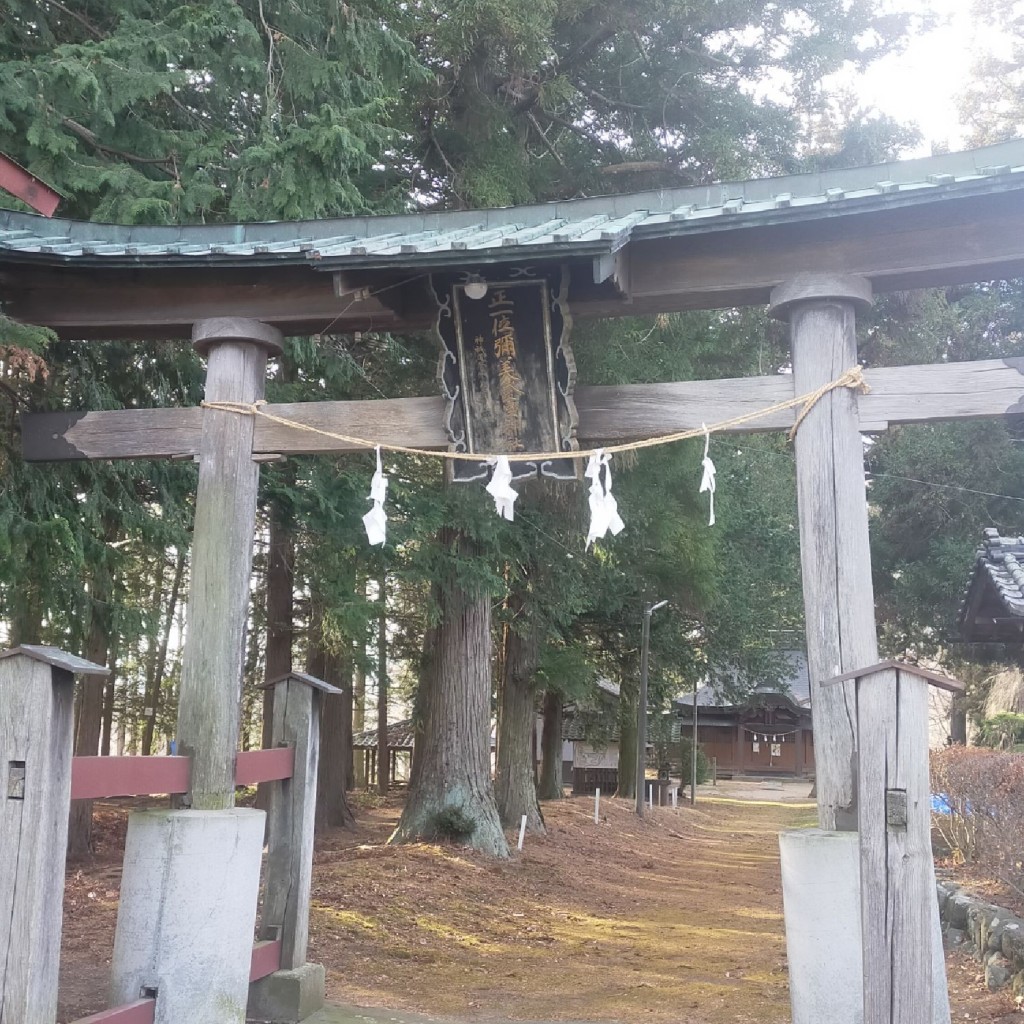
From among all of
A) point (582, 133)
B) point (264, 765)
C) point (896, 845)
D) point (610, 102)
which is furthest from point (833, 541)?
point (582, 133)

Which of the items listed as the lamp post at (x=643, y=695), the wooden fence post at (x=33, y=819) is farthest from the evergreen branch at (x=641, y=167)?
the lamp post at (x=643, y=695)

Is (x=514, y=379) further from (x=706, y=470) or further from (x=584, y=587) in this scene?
(x=584, y=587)

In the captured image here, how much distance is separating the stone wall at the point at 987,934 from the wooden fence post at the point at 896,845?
11.5 feet

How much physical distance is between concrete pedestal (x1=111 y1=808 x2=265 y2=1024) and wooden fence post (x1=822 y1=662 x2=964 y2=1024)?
315 centimetres

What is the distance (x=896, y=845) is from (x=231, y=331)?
4504 millimetres

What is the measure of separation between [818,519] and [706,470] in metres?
0.70

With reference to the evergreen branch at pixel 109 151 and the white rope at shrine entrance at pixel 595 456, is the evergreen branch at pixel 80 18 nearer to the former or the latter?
the evergreen branch at pixel 109 151

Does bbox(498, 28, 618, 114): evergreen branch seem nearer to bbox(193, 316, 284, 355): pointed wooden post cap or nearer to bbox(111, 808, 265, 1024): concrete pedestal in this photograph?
bbox(193, 316, 284, 355): pointed wooden post cap

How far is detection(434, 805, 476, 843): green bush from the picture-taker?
13.2m

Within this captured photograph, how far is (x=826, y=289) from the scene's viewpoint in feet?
18.2

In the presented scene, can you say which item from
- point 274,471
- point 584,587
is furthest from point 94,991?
point 584,587

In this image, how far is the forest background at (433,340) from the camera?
8617 millimetres

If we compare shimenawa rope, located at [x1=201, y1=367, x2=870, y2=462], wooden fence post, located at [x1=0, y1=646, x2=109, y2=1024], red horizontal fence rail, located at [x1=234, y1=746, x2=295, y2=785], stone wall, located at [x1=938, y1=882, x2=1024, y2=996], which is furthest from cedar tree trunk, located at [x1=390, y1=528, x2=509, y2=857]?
wooden fence post, located at [x1=0, y1=646, x2=109, y2=1024]

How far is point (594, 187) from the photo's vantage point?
40.9ft
